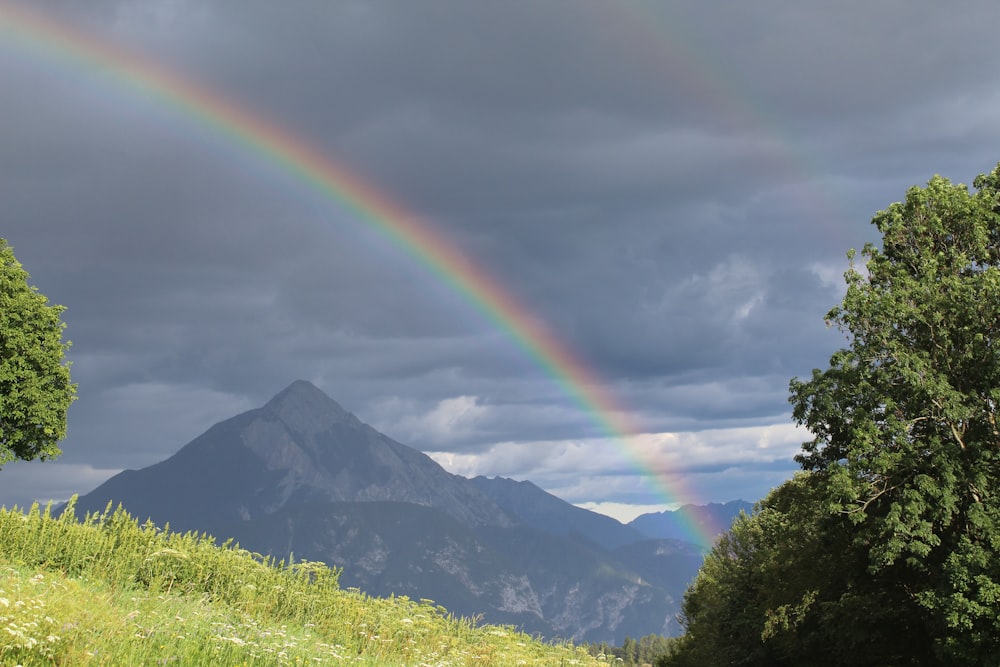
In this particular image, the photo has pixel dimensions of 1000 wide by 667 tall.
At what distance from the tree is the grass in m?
19.2

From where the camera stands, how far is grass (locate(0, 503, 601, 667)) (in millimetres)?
12539

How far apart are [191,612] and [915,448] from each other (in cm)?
2889

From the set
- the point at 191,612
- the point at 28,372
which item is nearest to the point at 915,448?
the point at 191,612

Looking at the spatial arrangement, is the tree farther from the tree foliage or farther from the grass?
the tree foliage

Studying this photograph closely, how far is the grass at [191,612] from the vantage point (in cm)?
1254

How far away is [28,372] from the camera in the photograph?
39500 millimetres

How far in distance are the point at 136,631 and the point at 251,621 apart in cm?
401

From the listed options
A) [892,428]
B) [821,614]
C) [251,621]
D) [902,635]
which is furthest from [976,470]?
[251,621]

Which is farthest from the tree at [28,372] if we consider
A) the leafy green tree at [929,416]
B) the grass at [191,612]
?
the leafy green tree at [929,416]

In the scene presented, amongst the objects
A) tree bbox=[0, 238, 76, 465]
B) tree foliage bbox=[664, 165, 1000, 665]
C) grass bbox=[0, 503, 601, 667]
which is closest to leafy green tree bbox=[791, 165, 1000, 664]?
tree foliage bbox=[664, 165, 1000, 665]

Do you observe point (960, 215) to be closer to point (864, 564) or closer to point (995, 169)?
point (995, 169)

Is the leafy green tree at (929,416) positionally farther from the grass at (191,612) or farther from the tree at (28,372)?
the tree at (28,372)

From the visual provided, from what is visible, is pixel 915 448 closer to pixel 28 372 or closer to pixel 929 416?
pixel 929 416

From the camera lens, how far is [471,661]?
704 inches
